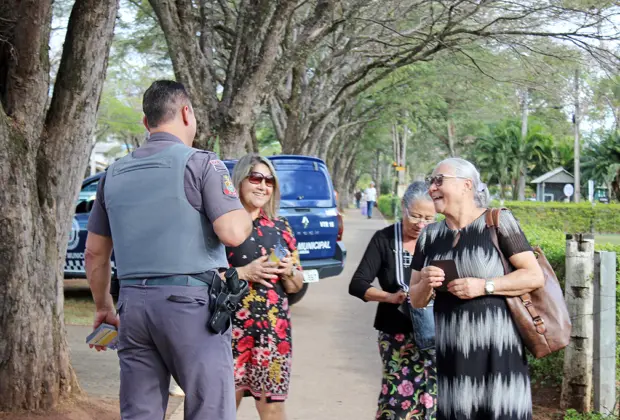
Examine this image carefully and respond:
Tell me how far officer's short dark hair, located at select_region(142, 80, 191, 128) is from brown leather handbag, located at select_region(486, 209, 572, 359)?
58.7 inches

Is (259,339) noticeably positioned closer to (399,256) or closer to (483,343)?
(399,256)

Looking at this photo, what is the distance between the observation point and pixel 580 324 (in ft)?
19.7

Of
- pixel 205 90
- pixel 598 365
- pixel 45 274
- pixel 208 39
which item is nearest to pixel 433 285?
pixel 598 365

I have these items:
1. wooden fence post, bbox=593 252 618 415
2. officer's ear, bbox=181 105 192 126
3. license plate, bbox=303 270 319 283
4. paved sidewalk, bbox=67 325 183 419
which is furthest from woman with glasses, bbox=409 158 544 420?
license plate, bbox=303 270 319 283

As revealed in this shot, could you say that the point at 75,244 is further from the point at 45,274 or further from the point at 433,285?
the point at 433,285

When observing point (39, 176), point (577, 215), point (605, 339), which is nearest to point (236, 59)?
point (39, 176)

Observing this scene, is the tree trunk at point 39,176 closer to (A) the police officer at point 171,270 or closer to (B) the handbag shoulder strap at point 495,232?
(A) the police officer at point 171,270

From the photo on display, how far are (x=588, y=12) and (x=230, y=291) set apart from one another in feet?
33.2

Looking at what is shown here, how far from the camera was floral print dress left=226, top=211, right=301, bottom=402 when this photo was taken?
4.59 m

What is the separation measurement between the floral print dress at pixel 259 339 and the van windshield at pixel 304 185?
6.48 meters

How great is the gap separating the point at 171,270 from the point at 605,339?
3.60 meters

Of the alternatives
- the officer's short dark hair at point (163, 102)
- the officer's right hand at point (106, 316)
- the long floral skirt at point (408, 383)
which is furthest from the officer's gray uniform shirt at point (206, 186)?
the long floral skirt at point (408, 383)

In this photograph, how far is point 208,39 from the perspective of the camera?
46.4 ft

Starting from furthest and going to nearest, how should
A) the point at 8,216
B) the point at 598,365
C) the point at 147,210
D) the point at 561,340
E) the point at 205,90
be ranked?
the point at 205,90
the point at 598,365
the point at 8,216
the point at 561,340
the point at 147,210
